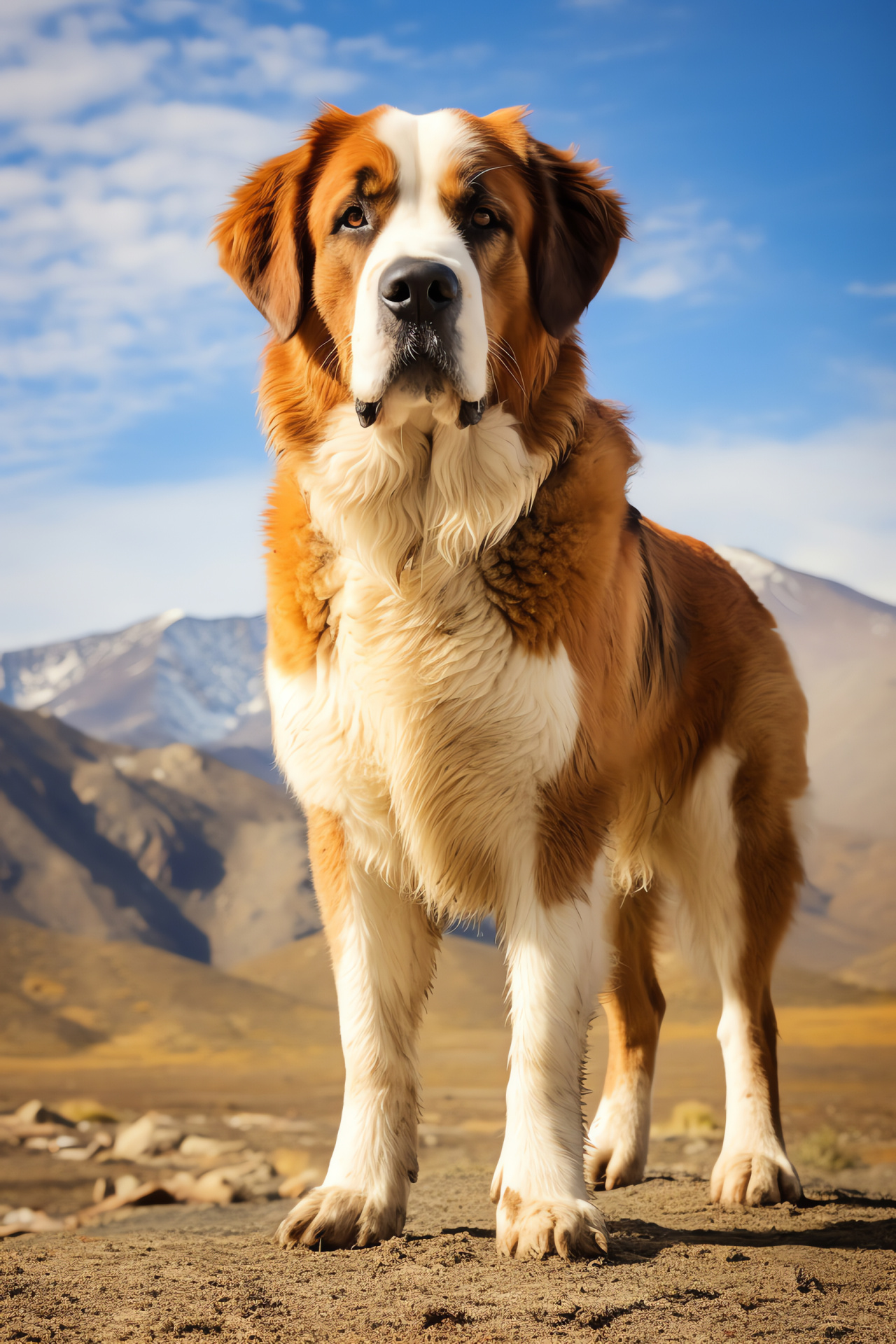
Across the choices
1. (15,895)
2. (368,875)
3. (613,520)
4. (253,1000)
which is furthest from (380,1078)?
(15,895)

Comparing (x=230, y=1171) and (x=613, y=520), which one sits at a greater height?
(x=613, y=520)

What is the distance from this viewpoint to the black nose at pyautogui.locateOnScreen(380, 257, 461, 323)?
8.95ft

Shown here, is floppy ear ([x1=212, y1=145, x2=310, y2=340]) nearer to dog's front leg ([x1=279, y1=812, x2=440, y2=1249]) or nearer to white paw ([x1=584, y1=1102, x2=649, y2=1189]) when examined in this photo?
dog's front leg ([x1=279, y1=812, x2=440, y2=1249])

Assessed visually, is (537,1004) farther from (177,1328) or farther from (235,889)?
(235,889)

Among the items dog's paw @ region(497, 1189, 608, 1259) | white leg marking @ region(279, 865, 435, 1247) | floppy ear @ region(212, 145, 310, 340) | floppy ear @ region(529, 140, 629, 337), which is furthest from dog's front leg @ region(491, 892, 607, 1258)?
floppy ear @ region(212, 145, 310, 340)

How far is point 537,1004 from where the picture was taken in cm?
296

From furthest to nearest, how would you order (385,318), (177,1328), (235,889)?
(235,889) → (385,318) → (177,1328)

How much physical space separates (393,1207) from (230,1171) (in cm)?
360

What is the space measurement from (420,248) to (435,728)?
1.29m

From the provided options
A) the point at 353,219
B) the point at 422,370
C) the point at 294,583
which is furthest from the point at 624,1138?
the point at 353,219

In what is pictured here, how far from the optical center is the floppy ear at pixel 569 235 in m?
3.22

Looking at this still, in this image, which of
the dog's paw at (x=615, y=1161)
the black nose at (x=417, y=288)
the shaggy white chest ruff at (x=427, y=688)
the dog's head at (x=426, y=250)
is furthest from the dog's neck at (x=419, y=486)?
the dog's paw at (x=615, y=1161)

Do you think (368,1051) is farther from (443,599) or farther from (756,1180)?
(756,1180)

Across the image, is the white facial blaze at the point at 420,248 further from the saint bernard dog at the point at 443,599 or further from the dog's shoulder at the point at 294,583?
the dog's shoulder at the point at 294,583
